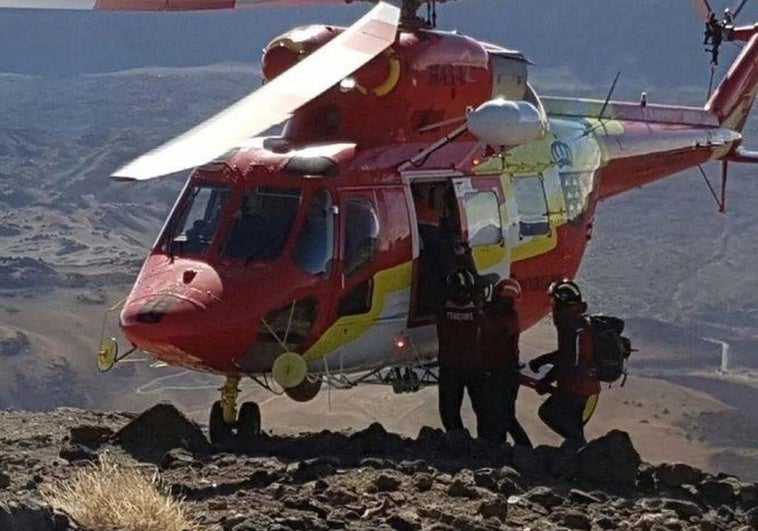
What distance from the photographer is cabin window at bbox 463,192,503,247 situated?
11453 mm

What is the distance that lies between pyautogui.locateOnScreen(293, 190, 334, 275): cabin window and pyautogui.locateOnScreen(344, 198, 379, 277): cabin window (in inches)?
6.5

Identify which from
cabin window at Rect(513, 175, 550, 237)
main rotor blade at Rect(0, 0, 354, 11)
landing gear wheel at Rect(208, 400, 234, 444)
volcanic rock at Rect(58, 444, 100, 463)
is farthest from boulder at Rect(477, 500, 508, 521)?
cabin window at Rect(513, 175, 550, 237)

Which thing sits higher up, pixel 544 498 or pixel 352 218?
pixel 352 218

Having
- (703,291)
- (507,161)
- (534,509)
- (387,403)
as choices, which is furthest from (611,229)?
(534,509)

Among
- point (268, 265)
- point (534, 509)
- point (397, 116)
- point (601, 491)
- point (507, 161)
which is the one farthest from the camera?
point (507, 161)

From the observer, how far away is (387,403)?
30734mm

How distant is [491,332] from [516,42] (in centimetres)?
12329

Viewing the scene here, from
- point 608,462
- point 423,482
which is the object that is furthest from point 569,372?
point 423,482

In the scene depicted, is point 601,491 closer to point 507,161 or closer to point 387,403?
point 507,161

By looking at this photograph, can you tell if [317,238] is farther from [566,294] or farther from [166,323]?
[566,294]

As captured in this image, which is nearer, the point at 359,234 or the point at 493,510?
the point at 493,510

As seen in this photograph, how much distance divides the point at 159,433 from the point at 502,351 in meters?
2.58

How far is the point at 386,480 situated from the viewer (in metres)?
7.72

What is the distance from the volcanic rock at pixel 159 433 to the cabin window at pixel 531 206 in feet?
12.7
